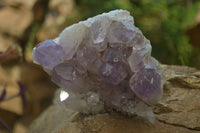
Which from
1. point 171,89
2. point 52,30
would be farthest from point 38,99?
point 171,89

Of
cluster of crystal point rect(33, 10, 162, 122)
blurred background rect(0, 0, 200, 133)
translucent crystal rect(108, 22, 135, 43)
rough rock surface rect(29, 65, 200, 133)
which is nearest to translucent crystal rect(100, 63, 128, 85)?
cluster of crystal point rect(33, 10, 162, 122)

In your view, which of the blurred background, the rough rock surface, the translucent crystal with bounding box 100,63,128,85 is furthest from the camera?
the blurred background

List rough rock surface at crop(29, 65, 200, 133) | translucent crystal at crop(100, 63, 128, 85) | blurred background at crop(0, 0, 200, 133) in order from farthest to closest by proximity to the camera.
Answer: blurred background at crop(0, 0, 200, 133), rough rock surface at crop(29, 65, 200, 133), translucent crystal at crop(100, 63, 128, 85)

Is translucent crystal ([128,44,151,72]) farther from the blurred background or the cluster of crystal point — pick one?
the blurred background

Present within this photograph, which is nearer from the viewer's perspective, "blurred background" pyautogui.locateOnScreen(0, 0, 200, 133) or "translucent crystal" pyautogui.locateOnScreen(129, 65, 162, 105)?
"translucent crystal" pyautogui.locateOnScreen(129, 65, 162, 105)

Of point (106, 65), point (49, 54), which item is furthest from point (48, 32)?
point (106, 65)

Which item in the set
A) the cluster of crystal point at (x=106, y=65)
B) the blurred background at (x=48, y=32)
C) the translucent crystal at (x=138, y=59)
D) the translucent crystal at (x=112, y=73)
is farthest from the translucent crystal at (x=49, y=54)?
the blurred background at (x=48, y=32)

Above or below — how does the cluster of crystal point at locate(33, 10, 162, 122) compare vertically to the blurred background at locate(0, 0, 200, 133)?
above

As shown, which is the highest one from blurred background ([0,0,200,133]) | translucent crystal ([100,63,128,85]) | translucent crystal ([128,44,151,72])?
translucent crystal ([128,44,151,72])

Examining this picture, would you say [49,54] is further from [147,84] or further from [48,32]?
[48,32]
